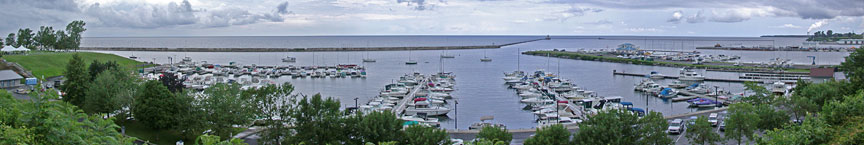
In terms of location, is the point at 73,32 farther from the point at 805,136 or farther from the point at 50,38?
the point at 805,136

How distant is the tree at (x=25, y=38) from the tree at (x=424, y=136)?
7348cm

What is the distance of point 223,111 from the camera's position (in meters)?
22.1

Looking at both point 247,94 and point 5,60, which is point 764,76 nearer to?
point 247,94

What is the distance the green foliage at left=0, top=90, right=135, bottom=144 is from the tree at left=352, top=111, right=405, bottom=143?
806 cm

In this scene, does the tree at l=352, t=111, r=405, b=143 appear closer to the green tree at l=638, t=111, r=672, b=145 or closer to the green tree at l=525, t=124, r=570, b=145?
the green tree at l=525, t=124, r=570, b=145

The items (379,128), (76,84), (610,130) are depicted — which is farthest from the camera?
(76,84)

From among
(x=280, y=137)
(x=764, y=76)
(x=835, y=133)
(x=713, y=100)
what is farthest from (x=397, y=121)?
(x=764, y=76)

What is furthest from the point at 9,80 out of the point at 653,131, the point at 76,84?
the point at 653,131

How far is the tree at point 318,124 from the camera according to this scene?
744 inches

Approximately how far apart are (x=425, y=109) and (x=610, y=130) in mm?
18651

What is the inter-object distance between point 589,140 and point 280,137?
11273 millimetres

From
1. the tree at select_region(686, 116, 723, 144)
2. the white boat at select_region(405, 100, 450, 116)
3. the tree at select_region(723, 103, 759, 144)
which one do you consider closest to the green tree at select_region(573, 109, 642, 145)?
the tree at select_region(686, 116, 723, 144)

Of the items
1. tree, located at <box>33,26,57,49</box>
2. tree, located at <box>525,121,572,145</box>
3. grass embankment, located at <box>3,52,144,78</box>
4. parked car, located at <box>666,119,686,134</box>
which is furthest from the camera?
tree, located at <box>33,26,57,49</box>

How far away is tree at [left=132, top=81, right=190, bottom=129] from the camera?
76.6 ft
